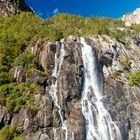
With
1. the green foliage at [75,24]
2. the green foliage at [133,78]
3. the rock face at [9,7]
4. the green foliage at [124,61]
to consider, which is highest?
the rock face at [9,7]

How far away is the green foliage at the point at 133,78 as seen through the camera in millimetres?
59406

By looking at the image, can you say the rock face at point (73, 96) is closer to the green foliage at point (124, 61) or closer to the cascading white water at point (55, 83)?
the green foliage at point (124, 61)

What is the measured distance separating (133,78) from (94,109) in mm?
11849

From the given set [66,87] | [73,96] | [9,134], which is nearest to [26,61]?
[66,87]

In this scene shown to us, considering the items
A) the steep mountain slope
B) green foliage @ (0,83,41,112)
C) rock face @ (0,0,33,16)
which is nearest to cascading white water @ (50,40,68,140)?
the steep mountain slope

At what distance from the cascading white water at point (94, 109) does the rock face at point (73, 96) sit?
0.89 m

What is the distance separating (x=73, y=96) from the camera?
175 feet

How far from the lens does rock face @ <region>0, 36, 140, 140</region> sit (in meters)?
48.5

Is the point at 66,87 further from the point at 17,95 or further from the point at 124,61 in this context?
the point at 124,61

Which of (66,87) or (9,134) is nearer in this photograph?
(9,134)

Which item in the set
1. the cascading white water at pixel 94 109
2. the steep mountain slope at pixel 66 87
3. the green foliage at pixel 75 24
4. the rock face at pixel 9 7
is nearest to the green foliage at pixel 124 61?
the steep mountain slope at pixel 66 87

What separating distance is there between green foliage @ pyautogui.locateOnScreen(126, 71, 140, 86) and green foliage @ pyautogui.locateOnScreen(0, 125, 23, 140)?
22486 mm

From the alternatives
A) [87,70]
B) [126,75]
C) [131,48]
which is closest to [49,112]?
[87,70]

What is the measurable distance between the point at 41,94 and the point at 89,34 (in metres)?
23.1
